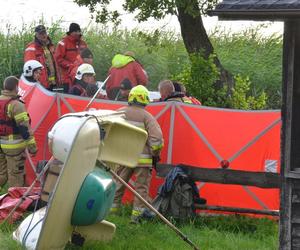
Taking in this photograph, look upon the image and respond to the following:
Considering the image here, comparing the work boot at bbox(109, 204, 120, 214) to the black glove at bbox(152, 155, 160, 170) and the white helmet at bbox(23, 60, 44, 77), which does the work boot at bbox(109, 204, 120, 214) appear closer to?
the black glove at bbox(152, 155, 160, 170)

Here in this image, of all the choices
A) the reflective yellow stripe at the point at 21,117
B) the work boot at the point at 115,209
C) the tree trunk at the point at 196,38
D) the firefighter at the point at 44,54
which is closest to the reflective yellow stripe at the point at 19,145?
the reflective yellow stripe at the point at 21,117

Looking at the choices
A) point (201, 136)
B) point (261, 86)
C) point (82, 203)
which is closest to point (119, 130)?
point (82, 203)

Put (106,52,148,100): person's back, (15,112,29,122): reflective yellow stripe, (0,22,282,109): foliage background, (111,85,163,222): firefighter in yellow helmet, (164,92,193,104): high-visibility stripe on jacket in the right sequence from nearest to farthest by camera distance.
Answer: (111,85,163,222): firefighter in yellow helmet → (15,112,29,122): reflective yellow stripe → (164,92,193,104): high-visibility stripe on jacket → (106,52,148,100): person's back → (0,22,282,109): foliage background

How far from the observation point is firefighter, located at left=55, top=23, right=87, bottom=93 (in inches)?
596

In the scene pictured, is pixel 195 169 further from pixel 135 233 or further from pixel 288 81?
pixel 288 81

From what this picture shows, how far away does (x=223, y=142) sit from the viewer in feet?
36.7

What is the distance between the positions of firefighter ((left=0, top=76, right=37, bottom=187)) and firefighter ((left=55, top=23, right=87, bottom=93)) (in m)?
→ 3.55

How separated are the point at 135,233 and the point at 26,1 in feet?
64.7

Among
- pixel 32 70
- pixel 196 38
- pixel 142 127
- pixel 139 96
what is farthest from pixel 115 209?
pixel 196 38

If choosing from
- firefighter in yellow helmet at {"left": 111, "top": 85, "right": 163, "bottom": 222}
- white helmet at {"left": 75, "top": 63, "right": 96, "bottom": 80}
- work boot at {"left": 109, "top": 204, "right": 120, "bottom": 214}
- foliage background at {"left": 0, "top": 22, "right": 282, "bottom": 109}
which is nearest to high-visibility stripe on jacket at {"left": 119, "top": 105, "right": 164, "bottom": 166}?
firefighter in yellow helmet at {"left": 111, "top": 85, "right": 163, "bottom": 222}

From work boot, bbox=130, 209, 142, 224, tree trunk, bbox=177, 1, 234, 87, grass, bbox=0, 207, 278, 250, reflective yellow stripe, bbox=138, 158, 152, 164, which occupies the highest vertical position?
tree trunk, bbox=177, 1, 234, 87

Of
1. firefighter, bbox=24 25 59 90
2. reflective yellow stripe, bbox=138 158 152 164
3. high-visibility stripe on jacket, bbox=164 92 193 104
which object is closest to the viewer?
reflective yellow stripe, bbox=138 158 152 164

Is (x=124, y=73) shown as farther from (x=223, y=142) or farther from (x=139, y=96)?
(x=139, y=96)

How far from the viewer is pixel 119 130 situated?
9359mm
